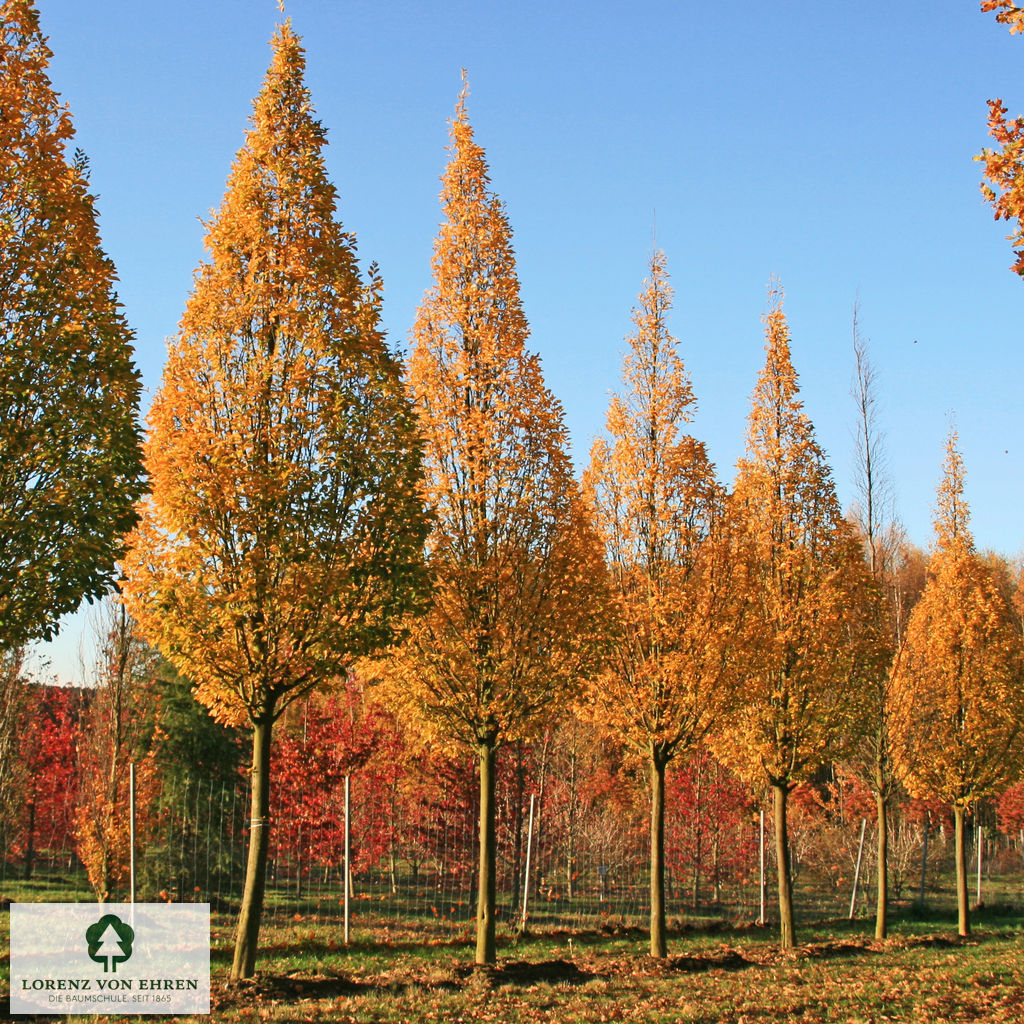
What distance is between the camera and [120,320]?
861 centimetres

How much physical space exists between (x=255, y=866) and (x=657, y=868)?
24.2ft

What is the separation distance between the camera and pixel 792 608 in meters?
16.3

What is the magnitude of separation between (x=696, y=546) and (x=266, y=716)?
7785 mm

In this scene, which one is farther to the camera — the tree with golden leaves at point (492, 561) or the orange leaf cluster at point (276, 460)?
the tree with golden leaves at point (492, 561)

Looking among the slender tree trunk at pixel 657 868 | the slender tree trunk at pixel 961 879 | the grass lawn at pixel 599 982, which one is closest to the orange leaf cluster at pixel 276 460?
the grass lawn at pixel 599 982

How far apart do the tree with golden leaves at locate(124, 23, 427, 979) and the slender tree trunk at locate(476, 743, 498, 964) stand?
11.0 feet

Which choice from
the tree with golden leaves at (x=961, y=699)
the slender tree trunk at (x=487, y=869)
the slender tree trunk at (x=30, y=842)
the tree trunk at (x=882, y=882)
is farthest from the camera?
the slender tree trunk at (x=30, y=842)

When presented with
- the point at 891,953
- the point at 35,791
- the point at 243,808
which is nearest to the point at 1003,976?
the point at 891,953

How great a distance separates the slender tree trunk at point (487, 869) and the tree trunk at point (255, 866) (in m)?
3.26

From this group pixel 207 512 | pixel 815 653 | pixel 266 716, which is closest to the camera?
pixel 207 512

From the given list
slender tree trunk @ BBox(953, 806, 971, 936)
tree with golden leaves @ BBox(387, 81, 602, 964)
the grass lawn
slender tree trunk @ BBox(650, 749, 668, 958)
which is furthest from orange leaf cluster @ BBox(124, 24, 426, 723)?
slender tree trunk @ BBox(953, 806, 971, 936)

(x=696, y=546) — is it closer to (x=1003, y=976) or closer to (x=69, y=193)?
(x=1003, y=976)

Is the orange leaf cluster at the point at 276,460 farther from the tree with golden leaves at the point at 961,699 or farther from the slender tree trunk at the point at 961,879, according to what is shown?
the slender tree trunk at the point at 961,879

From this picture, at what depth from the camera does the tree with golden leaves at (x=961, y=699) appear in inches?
854
